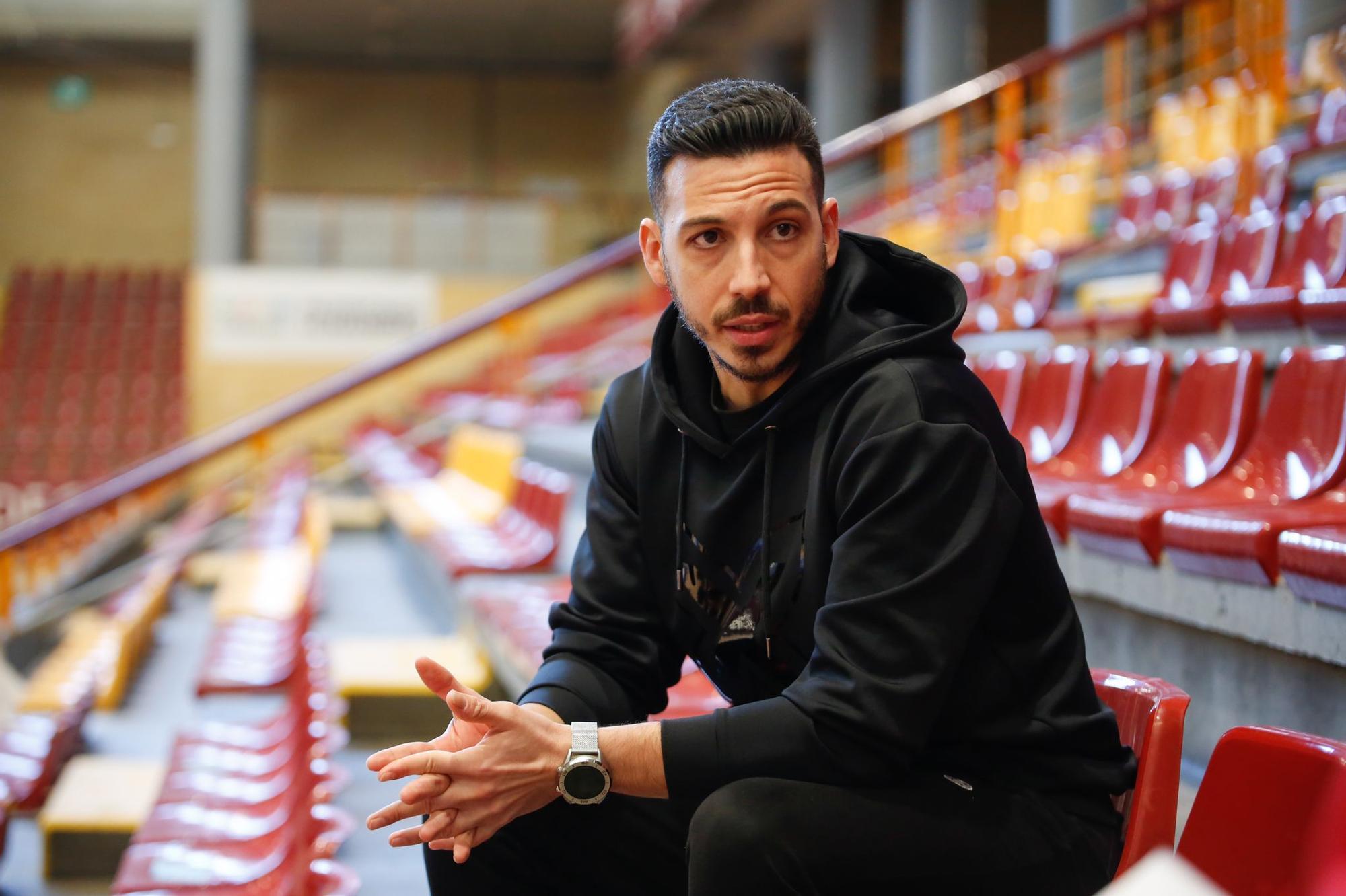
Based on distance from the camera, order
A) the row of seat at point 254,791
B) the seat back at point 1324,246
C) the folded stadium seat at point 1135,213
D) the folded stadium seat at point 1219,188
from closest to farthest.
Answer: the row of seat at point 254,791
the seat back at point 1324,246
the folded stadium seat at point 1219,188
the folded stadium seat at point 1135,213

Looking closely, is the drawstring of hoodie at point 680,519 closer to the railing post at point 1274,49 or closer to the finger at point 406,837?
the finger at point 406,837

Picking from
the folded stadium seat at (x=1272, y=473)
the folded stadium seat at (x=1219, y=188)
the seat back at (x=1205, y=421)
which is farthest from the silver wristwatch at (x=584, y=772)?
the folded stadium seat at (x=1219, y=188)

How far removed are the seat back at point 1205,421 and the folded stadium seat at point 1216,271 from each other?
0.35m

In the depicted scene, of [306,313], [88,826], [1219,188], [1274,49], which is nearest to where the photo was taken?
[88,826]

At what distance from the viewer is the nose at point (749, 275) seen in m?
1.19

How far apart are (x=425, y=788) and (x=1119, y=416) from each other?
5.82ft

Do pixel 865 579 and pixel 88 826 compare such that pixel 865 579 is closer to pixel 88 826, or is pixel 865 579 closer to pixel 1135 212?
pixel 88 826

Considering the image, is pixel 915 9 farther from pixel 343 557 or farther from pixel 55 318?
pixel 55 318

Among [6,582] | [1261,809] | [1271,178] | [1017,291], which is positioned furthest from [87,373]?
[1261,809]

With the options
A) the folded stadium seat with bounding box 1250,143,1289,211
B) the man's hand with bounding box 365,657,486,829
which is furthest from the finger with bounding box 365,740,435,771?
the folded stadium seat with bounding box 1250,143,1289,211

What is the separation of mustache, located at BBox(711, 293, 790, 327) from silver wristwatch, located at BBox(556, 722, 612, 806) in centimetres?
39

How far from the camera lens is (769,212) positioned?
3.93ft

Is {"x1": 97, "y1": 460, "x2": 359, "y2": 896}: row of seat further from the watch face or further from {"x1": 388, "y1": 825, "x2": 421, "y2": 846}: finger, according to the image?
the watch face

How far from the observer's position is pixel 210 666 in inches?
120
